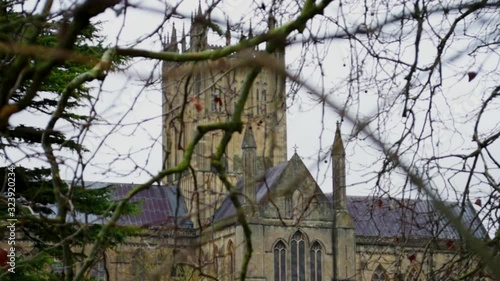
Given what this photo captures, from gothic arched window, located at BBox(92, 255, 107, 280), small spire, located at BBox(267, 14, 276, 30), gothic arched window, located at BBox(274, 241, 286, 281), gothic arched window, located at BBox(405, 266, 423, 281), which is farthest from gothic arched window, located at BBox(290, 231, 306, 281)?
small spire, located at BBox(267, 14, 276, 30)

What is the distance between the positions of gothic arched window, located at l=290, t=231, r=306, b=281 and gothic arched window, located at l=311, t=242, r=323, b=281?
13.7 inches

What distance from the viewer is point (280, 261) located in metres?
38.3

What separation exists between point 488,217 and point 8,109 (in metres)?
2.50

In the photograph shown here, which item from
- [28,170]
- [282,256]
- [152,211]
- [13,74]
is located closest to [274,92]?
[13,74]

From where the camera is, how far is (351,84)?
12.6ft

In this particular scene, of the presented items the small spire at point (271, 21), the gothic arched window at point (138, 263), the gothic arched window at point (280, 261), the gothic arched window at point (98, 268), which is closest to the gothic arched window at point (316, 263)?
the gothic arched window at point (280, 261)

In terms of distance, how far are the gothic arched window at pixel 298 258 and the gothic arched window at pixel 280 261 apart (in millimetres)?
338

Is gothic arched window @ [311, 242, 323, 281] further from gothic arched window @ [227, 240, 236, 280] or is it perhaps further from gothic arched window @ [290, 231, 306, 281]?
gothic arched window @ [227, 240, 236, 280]

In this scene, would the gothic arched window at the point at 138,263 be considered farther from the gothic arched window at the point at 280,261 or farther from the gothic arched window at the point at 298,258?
the gothic arched window at the point at 298,258

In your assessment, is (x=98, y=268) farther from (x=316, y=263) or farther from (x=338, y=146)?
(x=316, y=263)

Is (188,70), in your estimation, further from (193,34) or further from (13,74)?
(193,34)

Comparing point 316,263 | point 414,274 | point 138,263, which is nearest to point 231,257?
point 138,263

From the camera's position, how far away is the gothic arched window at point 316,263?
126 ft

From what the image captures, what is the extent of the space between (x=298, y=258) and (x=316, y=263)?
786 mm
